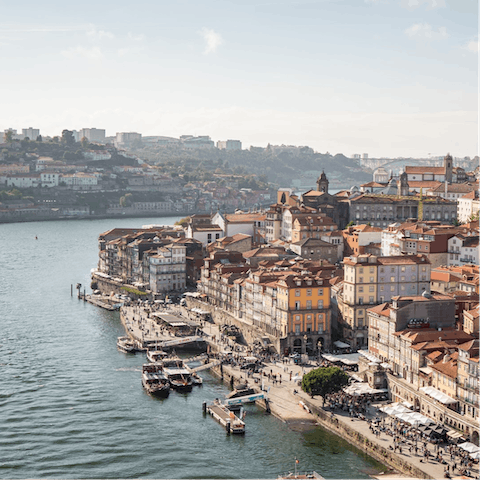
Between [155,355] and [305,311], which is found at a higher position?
[305,311]

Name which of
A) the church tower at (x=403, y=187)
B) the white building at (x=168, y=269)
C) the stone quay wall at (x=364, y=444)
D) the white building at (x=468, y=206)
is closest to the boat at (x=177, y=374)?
the stone quay wall at (x=364, y=444)

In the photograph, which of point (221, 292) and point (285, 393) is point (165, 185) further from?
→ point (285, 393)

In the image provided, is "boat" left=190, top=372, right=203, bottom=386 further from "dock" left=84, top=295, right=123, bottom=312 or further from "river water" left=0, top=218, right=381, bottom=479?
"dock" left=84, top=295, right=123, bottom=312

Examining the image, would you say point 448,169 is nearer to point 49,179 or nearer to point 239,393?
point 239,393

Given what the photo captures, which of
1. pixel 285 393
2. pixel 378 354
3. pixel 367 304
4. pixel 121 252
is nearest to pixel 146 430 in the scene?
pixel 285 393

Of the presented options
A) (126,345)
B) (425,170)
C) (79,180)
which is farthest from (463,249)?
(79,180)
